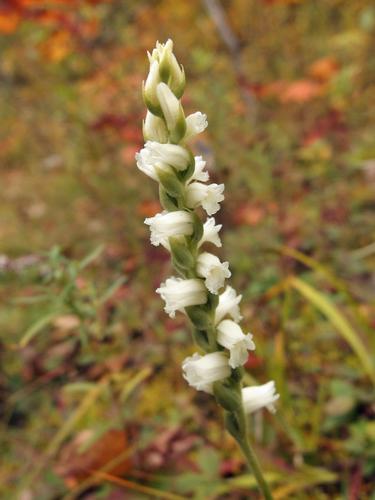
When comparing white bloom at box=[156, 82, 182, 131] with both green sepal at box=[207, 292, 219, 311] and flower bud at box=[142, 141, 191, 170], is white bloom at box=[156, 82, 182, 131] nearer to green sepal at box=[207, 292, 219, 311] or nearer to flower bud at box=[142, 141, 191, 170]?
flower bud at box=[142, 141, 191, 170]

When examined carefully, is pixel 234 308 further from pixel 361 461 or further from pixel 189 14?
pixel 189 14

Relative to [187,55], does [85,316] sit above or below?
below

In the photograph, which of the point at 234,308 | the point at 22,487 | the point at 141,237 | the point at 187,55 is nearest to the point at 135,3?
the point at 187,55

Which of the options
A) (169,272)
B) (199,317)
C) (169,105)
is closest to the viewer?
(169,105)

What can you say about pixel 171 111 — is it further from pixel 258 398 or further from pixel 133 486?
pixel 133 486

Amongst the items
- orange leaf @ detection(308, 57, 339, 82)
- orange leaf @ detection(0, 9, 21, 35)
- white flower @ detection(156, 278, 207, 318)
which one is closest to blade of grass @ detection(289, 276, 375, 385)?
white flower @ detection(156, 278, 207, 318)

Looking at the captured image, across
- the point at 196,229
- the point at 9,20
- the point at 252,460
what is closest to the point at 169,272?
the point at 252,460

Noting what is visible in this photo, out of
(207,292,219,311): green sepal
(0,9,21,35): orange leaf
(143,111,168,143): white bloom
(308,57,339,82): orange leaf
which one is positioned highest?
(0,9,21,35): orange leaf
